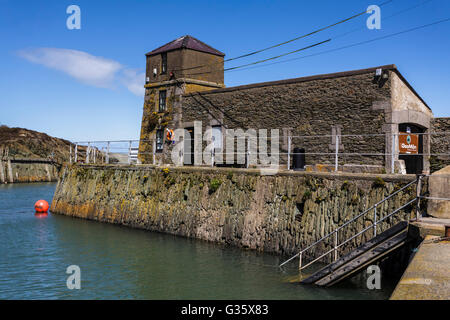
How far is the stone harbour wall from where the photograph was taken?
11.1 m

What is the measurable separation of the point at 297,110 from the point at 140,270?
8.38 m

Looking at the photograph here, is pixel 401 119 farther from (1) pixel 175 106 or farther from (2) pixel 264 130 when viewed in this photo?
(1) pixel 175 106

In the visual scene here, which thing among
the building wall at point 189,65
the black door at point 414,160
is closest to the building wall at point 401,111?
the black door at point 414,160

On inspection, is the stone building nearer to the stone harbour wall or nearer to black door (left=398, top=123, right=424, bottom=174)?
black door (left=398, top=123, right=424, bottom=174)

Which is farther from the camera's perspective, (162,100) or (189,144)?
(162,100)

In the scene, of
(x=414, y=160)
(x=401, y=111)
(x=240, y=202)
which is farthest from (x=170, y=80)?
(x=414, y=160)

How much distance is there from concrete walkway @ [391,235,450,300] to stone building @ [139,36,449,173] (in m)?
4.88

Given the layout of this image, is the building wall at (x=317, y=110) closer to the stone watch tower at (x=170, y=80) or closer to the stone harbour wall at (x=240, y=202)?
A: the stone harbour wall at (x=240, y=202)

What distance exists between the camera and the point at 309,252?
451 inches

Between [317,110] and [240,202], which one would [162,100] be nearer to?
[317,110]

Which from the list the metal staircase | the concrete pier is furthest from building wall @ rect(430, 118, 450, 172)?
the concrete pier

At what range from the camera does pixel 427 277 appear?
510 centimetres
